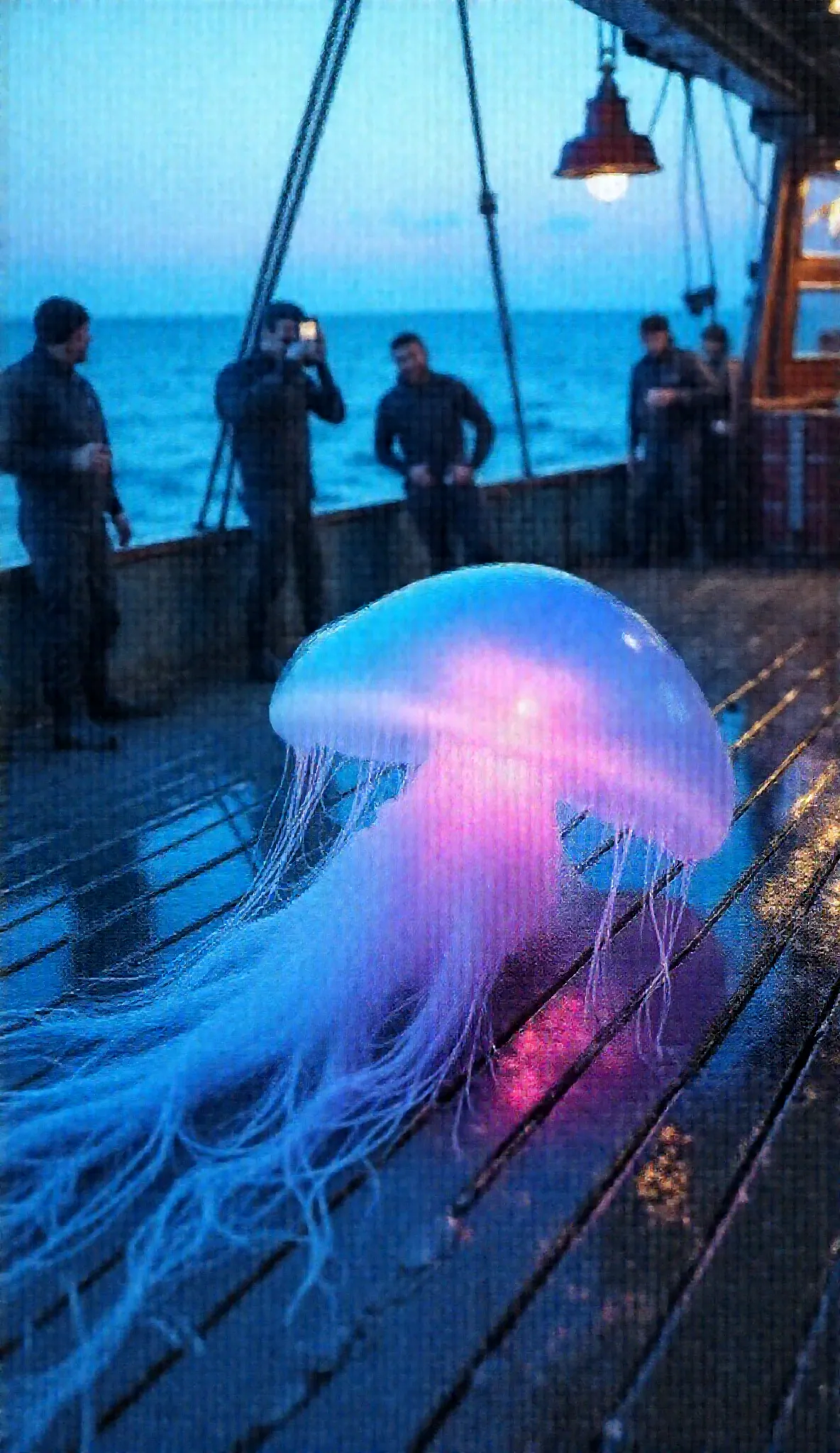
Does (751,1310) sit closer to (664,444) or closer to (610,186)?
(610,186)

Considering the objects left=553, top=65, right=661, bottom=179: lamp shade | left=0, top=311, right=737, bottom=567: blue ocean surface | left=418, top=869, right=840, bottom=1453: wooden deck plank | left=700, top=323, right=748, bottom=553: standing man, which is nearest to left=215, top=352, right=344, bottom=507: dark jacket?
left=553, top=65, right=661, bottom=179: lamp shade

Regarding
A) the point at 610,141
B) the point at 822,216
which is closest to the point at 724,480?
the point at 822,216

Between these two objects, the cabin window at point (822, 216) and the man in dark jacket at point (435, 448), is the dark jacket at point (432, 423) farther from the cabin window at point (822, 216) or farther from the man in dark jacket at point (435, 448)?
the cabin window at point (822, 216)

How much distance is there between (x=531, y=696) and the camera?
315 centimetres

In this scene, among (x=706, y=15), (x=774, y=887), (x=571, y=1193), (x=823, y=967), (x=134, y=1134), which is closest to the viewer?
(x=571, y=1193)

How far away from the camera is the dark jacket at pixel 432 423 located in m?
8.27

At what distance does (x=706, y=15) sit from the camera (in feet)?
26.0

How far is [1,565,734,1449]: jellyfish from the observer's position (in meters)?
2.74

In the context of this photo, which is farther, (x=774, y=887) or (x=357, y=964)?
(x=774, y=887)

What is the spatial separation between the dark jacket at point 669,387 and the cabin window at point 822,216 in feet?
8.18

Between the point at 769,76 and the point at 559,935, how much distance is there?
786 centimetres

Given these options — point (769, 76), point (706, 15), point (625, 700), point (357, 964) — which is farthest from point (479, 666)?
point (769, 76)

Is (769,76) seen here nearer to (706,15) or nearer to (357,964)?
(706,15)

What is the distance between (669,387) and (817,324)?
9.55 ft
